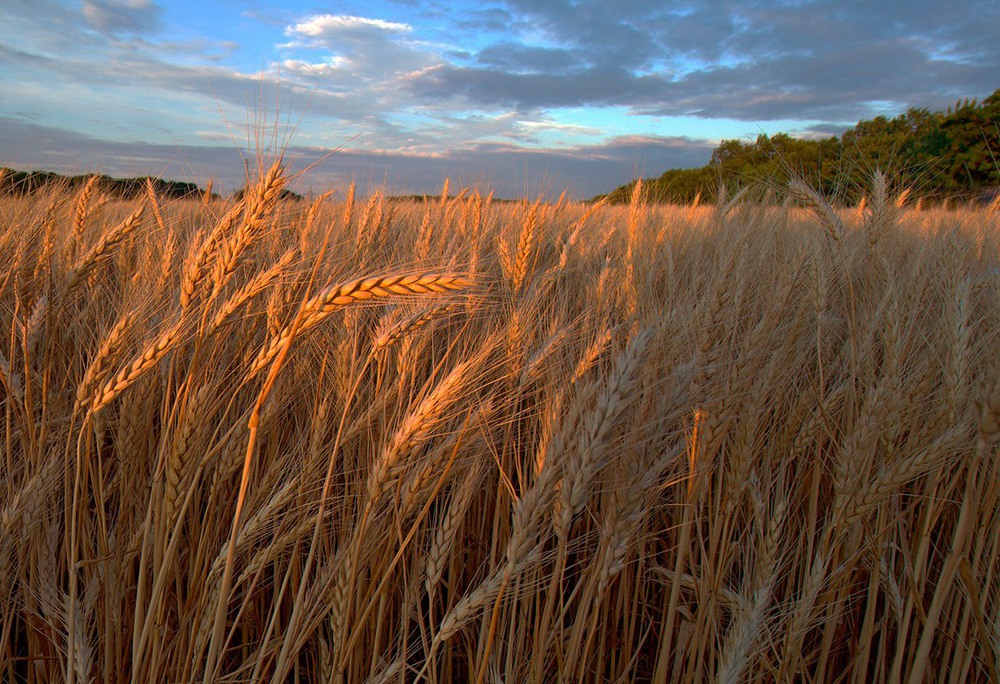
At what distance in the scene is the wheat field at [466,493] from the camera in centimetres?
98

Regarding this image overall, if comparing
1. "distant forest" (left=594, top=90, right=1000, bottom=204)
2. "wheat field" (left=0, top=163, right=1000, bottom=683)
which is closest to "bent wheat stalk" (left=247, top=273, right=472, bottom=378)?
"wheat field" (left=0, top=163, right=1000, bottom=683)

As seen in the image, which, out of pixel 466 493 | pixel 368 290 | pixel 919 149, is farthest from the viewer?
pixel 919 149

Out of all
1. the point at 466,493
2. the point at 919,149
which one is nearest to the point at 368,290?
the point at 466,493

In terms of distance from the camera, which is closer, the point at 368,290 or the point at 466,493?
the point at 368,290

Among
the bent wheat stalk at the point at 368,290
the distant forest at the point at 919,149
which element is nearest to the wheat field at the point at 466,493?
the bent wheat stalk at the point at 368,290

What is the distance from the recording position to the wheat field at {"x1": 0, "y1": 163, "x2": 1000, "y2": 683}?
3.23 ft

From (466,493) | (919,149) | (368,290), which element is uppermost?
(919,149)

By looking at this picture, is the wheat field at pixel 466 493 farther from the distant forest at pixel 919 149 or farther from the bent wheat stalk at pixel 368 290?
the distant forest at pixel 919 149

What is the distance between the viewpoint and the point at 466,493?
1.10 m

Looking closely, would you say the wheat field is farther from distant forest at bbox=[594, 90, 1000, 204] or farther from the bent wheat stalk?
distant forest at bbox=[594, 90, 1000, 204]


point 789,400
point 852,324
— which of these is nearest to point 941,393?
point 852,324

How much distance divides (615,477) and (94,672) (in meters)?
1.18

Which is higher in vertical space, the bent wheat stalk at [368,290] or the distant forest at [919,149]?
the distant forest at [919,149]

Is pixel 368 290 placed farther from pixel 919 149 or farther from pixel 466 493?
pixel 919 149
